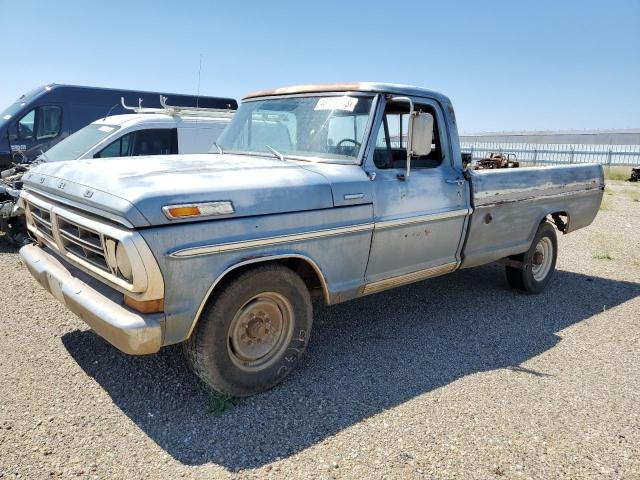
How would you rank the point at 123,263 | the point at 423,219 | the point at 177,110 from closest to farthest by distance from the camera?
the point at 123,263 < the point at 423,219 < the point at 177,110

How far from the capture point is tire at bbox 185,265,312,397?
3.06 meters

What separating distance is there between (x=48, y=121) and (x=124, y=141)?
12.5 feet

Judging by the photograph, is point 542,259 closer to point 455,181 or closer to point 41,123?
point 455,181

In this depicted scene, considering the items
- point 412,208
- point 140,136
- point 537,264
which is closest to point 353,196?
point 412,208

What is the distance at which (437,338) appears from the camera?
4.45 metres

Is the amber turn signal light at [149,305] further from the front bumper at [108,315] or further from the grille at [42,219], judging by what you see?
the grille at [42,219]

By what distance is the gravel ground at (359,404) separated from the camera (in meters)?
2.71

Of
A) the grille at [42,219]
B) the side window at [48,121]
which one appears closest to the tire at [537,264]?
the grille at [42,219]

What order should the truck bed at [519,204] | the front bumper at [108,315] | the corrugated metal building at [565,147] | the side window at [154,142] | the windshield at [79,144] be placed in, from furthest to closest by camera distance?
1. the corrugated metal building at [565,147]
2. the side window at [154,142]
3. the windshield at [79,144]
4. the truck bed at [519,204]
5. the front bumper at [108,315]

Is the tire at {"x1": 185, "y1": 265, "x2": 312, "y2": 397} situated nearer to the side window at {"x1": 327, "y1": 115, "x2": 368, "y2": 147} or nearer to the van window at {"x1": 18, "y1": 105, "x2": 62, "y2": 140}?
the side window at {"x1": 327, "y1": 115, "x2": 368, "y2": 147}

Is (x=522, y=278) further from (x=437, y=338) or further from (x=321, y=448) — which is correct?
(x=321, y=448)

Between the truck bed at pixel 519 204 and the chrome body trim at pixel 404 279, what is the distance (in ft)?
1.06

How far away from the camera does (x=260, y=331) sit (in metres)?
3.36

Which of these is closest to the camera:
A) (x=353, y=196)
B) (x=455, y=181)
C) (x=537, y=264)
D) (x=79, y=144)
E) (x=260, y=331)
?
(x=260, y=331)
